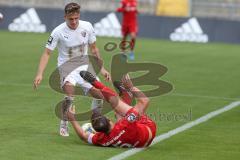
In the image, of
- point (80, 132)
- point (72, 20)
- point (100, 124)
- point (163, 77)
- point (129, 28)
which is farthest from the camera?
point (129, 28)

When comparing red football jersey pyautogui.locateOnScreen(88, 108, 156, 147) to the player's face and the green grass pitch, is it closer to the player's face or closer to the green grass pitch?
the green grass pitch

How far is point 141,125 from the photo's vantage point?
12.0 meters

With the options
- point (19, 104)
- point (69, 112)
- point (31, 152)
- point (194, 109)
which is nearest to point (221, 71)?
point (194, 109)

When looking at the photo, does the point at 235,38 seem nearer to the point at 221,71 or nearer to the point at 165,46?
the point at 165,46

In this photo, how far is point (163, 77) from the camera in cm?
2283

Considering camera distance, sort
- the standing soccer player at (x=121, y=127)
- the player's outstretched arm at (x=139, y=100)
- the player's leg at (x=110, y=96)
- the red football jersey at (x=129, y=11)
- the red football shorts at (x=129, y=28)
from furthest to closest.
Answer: the red football shorts at (x=129, y=28), the red football jersey at (x=129, y=11), the player's outstretched arm at (x=139, y=100), the player's leg at (x=110, y=96), the standing soccer player at (x=121, y=127)

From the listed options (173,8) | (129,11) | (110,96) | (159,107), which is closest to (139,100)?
(110,96)

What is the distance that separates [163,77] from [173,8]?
16844mm


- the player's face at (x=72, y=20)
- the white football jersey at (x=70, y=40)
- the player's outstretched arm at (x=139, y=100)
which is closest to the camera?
the player's outstretched arm at (x=139, y=100)

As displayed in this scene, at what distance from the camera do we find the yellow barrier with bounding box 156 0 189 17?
39.1 metres

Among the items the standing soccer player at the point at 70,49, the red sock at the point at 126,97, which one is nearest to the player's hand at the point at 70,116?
the standing soccer player at the point at 70,49

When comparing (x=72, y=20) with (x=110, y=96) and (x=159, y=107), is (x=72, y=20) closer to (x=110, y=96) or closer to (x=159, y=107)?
(x=110, y=96)

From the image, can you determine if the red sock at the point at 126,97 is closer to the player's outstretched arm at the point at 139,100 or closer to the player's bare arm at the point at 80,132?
the player's outstretched arm at the point at 139,100

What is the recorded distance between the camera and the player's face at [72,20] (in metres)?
12.9
